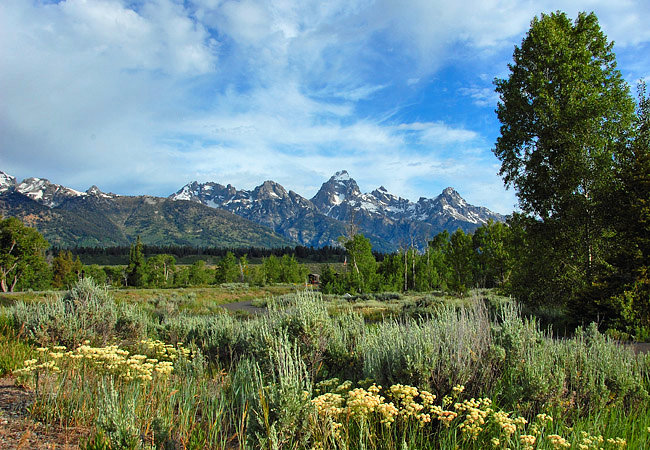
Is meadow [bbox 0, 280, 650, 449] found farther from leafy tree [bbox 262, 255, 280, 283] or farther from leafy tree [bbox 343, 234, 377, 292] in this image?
leafy tree [bbox 262, 255, 280, 283]

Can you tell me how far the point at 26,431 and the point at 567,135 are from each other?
16636mm

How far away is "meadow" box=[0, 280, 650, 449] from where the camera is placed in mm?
3154

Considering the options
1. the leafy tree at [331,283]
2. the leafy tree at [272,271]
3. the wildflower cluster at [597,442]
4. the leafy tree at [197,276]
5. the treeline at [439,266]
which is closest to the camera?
the wildflower cluster at [597,442]

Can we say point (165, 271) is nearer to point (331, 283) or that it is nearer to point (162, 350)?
point (331, 283)

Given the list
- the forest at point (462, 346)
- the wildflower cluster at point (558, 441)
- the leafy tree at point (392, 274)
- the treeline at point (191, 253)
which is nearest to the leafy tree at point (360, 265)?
the leafy tree at point (392, 274)

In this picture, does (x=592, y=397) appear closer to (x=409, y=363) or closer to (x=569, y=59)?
(x=409, y=363)

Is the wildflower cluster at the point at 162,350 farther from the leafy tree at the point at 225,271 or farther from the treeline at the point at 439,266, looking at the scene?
the leafy tree at the point at 225,271

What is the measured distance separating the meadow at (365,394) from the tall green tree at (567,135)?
891cm

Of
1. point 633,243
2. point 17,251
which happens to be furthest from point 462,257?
point 17,251

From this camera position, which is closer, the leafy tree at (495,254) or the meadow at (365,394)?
the meadow at (365,394)

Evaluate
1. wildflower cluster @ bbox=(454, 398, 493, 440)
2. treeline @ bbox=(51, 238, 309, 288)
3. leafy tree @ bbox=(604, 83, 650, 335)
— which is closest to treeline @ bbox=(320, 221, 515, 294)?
leafy tree @ bbox=(604, 83, 650, 335)

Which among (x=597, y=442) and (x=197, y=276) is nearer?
(x=597, y=442)

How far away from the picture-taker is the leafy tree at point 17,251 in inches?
1699

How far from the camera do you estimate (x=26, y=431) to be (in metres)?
3.30
